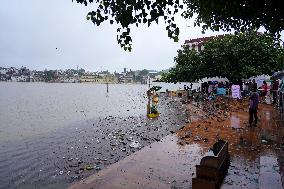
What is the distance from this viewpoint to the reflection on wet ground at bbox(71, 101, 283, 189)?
8.05m

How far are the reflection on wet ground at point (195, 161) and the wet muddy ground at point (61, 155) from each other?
6.84ft

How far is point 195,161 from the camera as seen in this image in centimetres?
1035

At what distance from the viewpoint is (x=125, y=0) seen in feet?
16.9

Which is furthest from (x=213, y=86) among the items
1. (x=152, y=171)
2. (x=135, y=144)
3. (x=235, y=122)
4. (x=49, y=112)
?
(x=152, y=171)

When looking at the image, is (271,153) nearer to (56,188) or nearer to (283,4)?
(283,4)

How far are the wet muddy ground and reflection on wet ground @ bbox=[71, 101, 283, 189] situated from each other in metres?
2.09

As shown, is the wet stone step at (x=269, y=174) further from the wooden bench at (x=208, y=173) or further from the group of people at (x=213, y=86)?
the group of people at (x=213, y=86)

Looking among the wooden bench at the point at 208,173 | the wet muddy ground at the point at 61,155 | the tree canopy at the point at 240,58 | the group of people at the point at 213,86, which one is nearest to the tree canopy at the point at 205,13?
the wooden bench at the point at 208,173

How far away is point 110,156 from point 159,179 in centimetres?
567

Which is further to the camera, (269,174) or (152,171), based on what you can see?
(152,171)

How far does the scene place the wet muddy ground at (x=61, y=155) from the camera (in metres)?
11.3

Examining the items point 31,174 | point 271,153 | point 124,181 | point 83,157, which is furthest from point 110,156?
point 271,153

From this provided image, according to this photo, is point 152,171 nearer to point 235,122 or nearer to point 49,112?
point 235,122

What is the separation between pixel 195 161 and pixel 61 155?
23.9 ft
